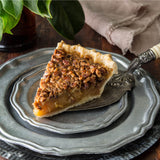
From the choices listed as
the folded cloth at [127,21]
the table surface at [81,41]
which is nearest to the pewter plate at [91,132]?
the table surface at [81,41]

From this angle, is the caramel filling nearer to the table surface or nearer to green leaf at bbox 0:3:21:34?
green leaf at bbox 0:3:21:34

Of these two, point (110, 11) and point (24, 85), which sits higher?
point (110, 11)

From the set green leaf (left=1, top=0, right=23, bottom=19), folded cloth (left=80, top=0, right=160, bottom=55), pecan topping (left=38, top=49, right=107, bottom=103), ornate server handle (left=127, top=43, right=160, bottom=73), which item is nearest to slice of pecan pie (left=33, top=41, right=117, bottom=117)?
pecan topping (left=38, top=49, right=107, bottom=103)

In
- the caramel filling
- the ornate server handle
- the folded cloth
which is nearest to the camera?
the caramel filling

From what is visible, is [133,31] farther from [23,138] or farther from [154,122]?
[23,138]

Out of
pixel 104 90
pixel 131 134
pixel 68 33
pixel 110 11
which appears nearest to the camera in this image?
pixel 131 134

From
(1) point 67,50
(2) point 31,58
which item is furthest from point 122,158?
(2) point 31,58

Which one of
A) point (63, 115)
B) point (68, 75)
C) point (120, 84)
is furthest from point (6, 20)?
point (120, 84)
